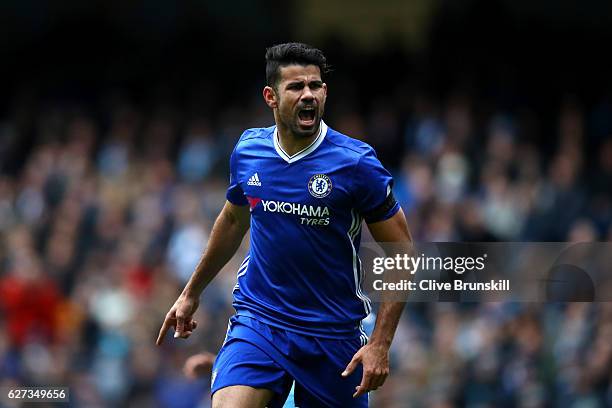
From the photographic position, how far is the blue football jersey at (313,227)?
241 inches

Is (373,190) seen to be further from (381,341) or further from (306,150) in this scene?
(381,341)

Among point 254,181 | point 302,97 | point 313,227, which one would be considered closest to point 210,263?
point 254,181

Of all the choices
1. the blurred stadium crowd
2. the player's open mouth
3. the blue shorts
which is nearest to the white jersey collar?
the player's open mouth

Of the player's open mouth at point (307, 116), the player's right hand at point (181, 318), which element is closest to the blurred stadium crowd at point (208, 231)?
the player's right hand at point (181, 318)

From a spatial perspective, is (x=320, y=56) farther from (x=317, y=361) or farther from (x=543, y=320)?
(x=543, y=320)

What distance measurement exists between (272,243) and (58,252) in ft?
26.3

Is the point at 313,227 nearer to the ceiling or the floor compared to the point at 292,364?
nearer to the ceiling

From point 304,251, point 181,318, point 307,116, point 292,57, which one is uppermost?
point 292,57

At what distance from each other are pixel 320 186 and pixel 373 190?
0.83 ft

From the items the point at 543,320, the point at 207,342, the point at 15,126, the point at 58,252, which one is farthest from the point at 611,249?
the point at 15,126

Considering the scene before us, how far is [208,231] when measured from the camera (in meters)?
13.5

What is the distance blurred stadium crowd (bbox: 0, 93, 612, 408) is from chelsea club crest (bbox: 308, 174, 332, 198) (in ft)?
16.7

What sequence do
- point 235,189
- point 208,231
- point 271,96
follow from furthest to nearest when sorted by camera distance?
point 208,231 → point 235,189 → point 271,96

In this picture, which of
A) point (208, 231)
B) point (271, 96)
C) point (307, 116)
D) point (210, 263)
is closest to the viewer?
point (307, 116)
